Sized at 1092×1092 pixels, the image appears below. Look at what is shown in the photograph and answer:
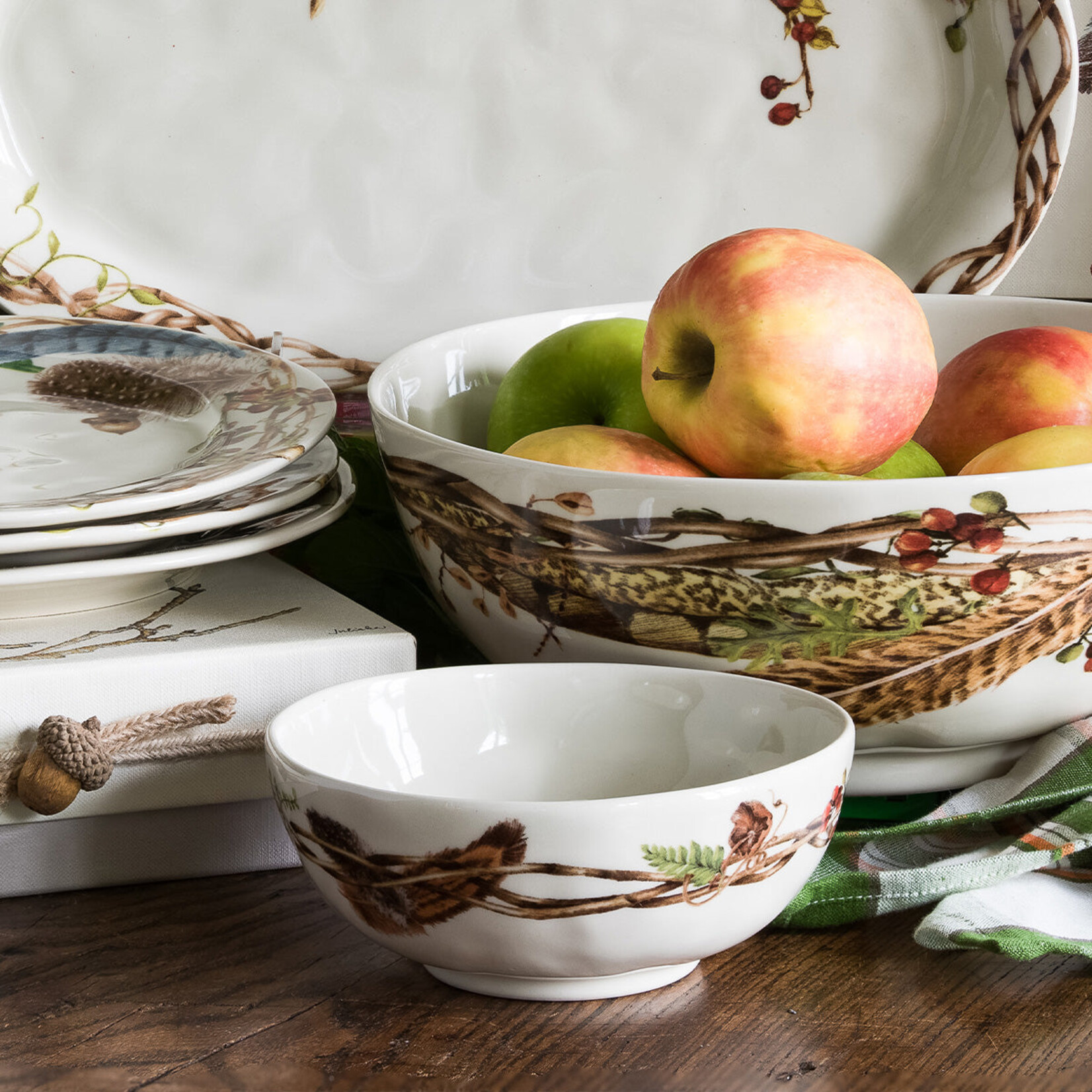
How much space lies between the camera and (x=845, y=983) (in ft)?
0.95

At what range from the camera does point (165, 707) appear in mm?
328

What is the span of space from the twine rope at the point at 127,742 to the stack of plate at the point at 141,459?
1.9 inches

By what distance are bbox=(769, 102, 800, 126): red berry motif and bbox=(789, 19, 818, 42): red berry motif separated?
1.2 inches

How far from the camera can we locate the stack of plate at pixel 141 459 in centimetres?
34

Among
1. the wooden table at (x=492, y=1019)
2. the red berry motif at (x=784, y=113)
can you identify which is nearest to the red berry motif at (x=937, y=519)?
the wooden table at (x=492, y=1019)

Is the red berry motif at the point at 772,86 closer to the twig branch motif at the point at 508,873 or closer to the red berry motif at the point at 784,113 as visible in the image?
the red berry motif at the point at 784,113

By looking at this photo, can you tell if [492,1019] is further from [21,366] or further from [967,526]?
[21,366]

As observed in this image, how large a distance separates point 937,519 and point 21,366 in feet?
1.15

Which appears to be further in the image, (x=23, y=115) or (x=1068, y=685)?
(x=23, y=115)

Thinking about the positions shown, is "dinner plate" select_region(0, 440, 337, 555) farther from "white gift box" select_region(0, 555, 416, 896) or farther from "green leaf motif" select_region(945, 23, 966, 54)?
"green leaf motif" select_region(945, 23, 966, 54)

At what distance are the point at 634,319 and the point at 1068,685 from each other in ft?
0.69

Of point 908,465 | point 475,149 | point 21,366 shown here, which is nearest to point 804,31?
point 475,149

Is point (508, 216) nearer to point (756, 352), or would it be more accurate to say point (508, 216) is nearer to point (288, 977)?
point (756, 352)

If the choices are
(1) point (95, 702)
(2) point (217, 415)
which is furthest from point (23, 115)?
(1) point (95, 702)
